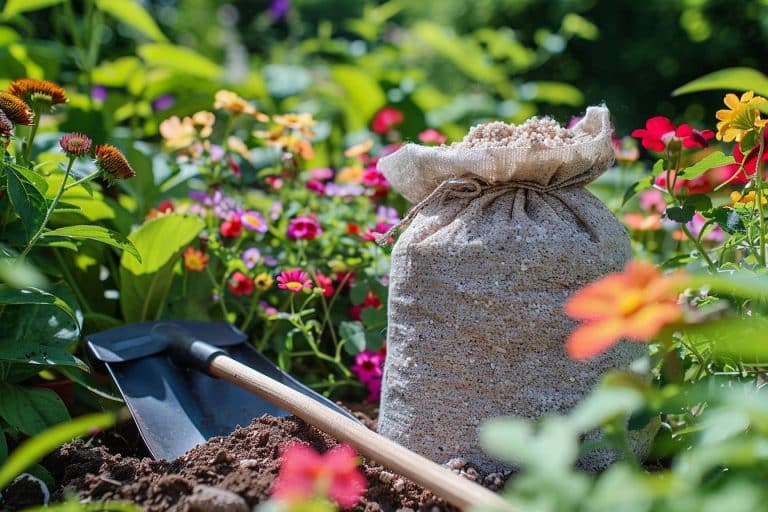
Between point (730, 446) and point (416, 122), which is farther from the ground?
point (730, 446)

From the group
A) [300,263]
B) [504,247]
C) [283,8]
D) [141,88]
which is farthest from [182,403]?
[283,8]

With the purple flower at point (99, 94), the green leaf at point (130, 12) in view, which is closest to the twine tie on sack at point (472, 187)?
the green leaf at point (130, 12)

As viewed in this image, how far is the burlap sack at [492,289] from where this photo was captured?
57.9 inches

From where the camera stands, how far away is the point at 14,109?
5.32ft

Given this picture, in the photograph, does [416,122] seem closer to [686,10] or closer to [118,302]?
[118,302]

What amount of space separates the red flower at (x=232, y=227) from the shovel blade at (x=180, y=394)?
1.06 feet

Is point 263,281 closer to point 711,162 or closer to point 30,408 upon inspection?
point 30,408

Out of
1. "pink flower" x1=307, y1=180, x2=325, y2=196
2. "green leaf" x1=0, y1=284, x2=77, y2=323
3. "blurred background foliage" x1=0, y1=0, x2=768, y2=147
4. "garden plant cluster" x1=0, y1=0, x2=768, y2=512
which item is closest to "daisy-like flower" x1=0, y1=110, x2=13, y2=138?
"garden plant cluster" x1=0, y1=0, x2=768, y2=512

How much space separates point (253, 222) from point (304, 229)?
148 millimetres

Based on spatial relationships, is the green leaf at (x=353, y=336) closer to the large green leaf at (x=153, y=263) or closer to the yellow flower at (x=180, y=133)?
the large green leaf at (x=153, y=263)

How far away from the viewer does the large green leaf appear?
2078mm

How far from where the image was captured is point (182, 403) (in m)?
1.87

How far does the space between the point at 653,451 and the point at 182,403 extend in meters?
1.02

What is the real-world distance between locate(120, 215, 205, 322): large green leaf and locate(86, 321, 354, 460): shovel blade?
0.57 feet
